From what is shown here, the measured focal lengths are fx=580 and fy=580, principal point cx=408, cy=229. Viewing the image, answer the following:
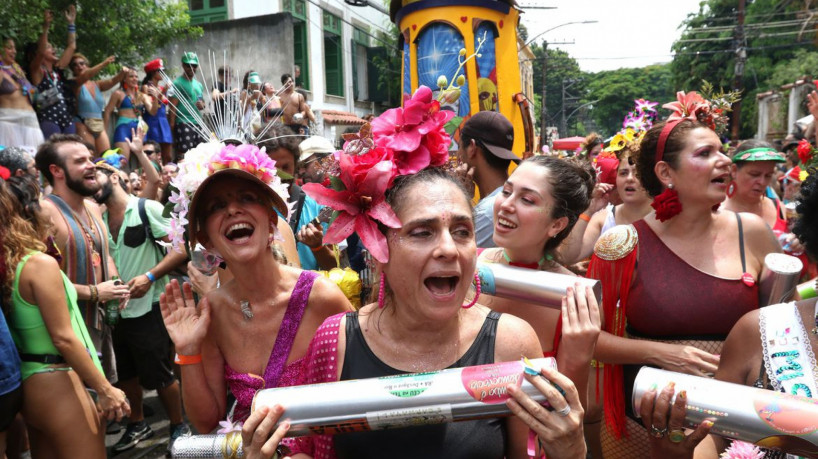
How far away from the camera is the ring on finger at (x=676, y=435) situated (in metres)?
1.81

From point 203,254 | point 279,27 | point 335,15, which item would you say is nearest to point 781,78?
point 335,15

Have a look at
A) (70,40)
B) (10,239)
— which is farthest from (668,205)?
(70,40)

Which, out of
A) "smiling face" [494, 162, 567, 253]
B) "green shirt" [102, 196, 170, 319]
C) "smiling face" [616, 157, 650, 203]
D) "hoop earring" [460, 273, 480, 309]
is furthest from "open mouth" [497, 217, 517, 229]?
"green shirt" [102, 196, 170, 319]

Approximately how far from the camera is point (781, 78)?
30141 millimetres

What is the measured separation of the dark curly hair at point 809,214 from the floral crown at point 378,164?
127 centimetres

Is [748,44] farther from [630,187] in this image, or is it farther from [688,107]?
[688,107]

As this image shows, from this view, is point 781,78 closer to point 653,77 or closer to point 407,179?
point 407,179

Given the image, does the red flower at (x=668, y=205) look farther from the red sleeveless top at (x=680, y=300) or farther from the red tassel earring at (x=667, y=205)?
the red sleeveless top at (x=680, y=300)

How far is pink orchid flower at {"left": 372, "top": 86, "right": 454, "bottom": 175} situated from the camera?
200cm

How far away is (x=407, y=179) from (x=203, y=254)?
1.25 metres

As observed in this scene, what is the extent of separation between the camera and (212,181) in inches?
97.5

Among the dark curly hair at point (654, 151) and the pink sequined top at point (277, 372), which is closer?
the pink sequined top at point (277, 372)

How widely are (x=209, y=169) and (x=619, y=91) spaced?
83923mm

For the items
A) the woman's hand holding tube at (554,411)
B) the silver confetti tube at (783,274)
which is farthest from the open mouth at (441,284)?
the silver confetti tube at (783,274)
